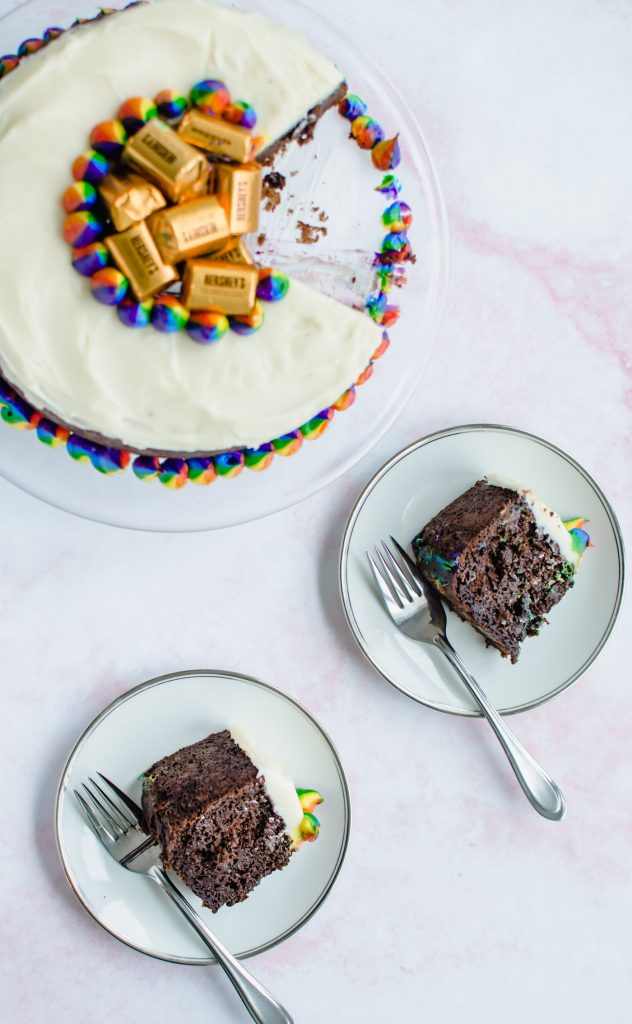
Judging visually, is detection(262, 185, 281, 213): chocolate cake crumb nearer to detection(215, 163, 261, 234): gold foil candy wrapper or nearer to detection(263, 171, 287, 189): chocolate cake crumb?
detection(263, 171, 287, 189): chocolate cake crumb

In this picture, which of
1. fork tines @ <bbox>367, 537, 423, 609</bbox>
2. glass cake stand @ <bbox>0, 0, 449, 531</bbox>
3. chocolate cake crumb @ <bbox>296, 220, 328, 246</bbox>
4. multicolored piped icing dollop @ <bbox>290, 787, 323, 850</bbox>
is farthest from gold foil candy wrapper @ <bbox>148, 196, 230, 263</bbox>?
multicolored piped icing dollop @ <bbox>290, 787, 323, 850</bbox>

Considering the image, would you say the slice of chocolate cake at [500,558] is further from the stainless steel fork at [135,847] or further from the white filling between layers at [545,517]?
the stainless steel fork at [135,847]

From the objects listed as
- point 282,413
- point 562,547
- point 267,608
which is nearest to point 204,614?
point 267,608

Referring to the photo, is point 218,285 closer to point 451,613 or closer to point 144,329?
point 144,329

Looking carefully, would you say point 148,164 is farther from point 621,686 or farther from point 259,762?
point 621,686

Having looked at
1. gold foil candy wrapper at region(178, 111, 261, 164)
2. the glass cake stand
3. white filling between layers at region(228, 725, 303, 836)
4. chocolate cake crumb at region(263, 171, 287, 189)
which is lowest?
white filling between layers at region(228, 725, 303, 836)

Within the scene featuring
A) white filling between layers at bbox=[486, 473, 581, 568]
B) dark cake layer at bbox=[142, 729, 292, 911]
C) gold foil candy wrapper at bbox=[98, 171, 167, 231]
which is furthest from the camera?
white filling between layers at bbox=[486, 473, 581, 568]
